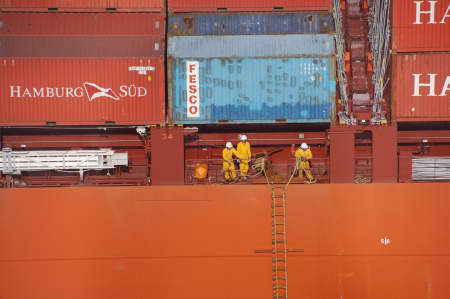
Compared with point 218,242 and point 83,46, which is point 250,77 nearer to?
point 218,242

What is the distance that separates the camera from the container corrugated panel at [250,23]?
1104 centimetres

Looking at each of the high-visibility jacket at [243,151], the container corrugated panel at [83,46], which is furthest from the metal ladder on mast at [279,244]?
the container corrugated panel at [83,46]

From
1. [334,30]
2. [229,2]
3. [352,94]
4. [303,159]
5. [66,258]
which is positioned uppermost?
[229,2]

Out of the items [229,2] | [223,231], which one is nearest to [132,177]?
[223,231]

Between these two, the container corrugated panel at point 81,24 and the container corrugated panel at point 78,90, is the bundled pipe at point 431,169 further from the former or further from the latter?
the container corrugated panel at point 81,24

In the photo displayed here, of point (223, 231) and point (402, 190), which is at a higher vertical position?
point (402, 190)

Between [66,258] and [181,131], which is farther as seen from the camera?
[181,131]

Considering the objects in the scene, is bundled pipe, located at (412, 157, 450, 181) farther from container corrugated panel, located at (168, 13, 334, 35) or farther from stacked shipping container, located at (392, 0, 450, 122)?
container corrugated panel, located at (168, 13, 334, 35)

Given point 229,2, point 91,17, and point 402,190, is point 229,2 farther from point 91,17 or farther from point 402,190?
point 402,190

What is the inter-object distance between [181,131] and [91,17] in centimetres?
482

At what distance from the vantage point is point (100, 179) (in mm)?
11094

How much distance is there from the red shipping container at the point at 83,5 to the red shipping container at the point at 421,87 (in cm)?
811

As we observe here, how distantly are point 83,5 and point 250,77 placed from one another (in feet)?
19.6

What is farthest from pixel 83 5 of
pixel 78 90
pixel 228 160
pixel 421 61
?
pixel 421 61
